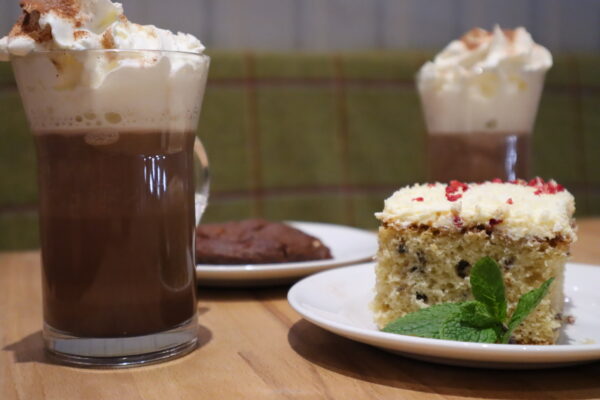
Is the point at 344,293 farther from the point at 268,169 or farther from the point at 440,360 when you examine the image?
the point at 268,169

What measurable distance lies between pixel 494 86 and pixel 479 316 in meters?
0.84

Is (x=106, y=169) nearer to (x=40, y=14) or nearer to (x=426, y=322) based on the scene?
(x=40, y=14)

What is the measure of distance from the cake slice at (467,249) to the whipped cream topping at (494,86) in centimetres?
56

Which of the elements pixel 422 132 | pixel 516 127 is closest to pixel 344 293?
pixel 516 127

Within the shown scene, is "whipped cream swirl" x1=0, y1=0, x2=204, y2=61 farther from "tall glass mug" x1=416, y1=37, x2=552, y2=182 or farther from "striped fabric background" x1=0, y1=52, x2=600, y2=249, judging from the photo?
"striped fabric background" x1=0, y1=52, x2=600, y2=249

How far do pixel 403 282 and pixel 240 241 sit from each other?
0.46m

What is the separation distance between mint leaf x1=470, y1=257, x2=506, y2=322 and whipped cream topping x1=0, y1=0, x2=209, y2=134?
0.42 m

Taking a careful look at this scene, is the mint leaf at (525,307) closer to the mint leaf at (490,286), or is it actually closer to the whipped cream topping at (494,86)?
the mint leaf at (490,286)

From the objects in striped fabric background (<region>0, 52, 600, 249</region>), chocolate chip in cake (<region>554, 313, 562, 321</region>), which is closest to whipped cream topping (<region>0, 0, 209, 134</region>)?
chocolate chip in cake (<region>554, 313, 562, 321</region>)

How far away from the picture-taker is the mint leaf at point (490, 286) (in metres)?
0.84

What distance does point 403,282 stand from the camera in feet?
3.22

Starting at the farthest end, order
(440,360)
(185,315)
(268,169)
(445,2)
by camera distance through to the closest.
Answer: (445,2) → (268,169) → (185,315) → (440,360)

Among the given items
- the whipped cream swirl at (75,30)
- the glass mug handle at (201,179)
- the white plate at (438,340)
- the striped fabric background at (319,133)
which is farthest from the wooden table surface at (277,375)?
the striped fabric background at (319,133)

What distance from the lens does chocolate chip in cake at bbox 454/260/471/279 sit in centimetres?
95
